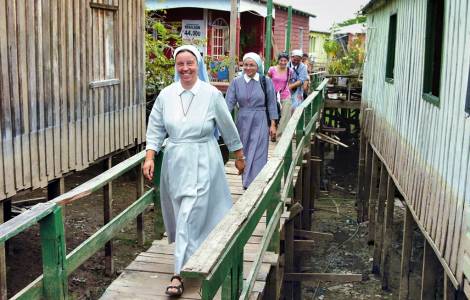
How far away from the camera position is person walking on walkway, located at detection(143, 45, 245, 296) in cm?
446

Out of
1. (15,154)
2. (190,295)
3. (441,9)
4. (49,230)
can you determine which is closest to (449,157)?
(441,9)

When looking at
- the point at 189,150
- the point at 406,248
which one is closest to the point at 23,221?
the point at 189,150

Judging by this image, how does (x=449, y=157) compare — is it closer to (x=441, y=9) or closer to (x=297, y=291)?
(x=441, y=9)

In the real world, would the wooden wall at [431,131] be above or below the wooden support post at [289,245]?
above

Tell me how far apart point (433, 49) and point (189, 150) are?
3.92m

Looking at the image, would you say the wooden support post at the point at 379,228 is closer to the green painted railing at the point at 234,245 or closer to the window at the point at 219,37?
the green painted railing at the point at 234,245

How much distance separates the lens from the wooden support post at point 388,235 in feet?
33.2

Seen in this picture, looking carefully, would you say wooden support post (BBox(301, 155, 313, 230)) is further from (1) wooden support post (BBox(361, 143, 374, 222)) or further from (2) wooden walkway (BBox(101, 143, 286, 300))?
(2) wooden walkway (BBox(101, 143, 286, 300))

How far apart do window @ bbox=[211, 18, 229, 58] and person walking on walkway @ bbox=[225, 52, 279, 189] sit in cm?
1363

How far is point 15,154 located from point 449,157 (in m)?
4.36

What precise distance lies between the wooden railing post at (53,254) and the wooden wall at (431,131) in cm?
316

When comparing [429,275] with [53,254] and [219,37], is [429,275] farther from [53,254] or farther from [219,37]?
[219,37]

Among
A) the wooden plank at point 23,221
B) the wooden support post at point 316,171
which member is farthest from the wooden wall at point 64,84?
the wooden support post at point 316,171

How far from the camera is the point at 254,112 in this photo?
758 cm
